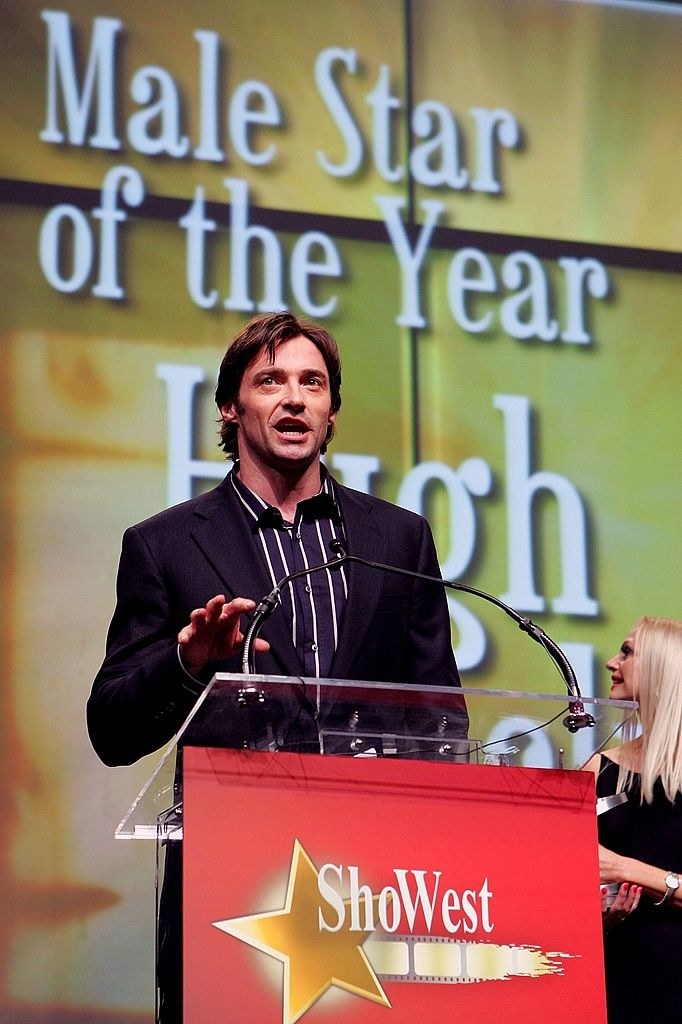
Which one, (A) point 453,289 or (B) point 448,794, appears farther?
(A) point 453,289

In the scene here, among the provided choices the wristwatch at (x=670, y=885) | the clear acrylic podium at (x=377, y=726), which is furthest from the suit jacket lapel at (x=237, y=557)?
the wristwatch at (x=670, y=885)

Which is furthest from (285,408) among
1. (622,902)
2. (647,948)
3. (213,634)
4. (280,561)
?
(647,948)

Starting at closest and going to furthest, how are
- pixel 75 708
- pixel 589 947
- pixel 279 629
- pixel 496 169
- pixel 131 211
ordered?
pixel 589 947
pixel 279 629
pixel 75 708
pixel 131 211
pixel 496 169

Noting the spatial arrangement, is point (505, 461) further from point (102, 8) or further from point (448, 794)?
point (448, 794)

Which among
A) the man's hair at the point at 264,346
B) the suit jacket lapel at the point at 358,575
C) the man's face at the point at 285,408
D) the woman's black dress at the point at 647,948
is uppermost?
the man's hair at the point at 264,346

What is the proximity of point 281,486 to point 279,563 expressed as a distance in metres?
0.14

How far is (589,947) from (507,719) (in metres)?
0.29

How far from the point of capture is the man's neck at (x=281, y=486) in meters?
2.52

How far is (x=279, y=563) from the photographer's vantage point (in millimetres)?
2457

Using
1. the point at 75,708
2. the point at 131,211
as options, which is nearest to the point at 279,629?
the point at 75,708

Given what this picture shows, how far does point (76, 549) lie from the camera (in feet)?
12.7

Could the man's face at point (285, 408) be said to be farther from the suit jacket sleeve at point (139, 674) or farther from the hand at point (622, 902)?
the hand at point (622, 902)

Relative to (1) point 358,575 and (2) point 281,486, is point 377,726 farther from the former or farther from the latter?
(2) point 281,486

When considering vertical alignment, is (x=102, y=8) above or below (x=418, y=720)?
above
